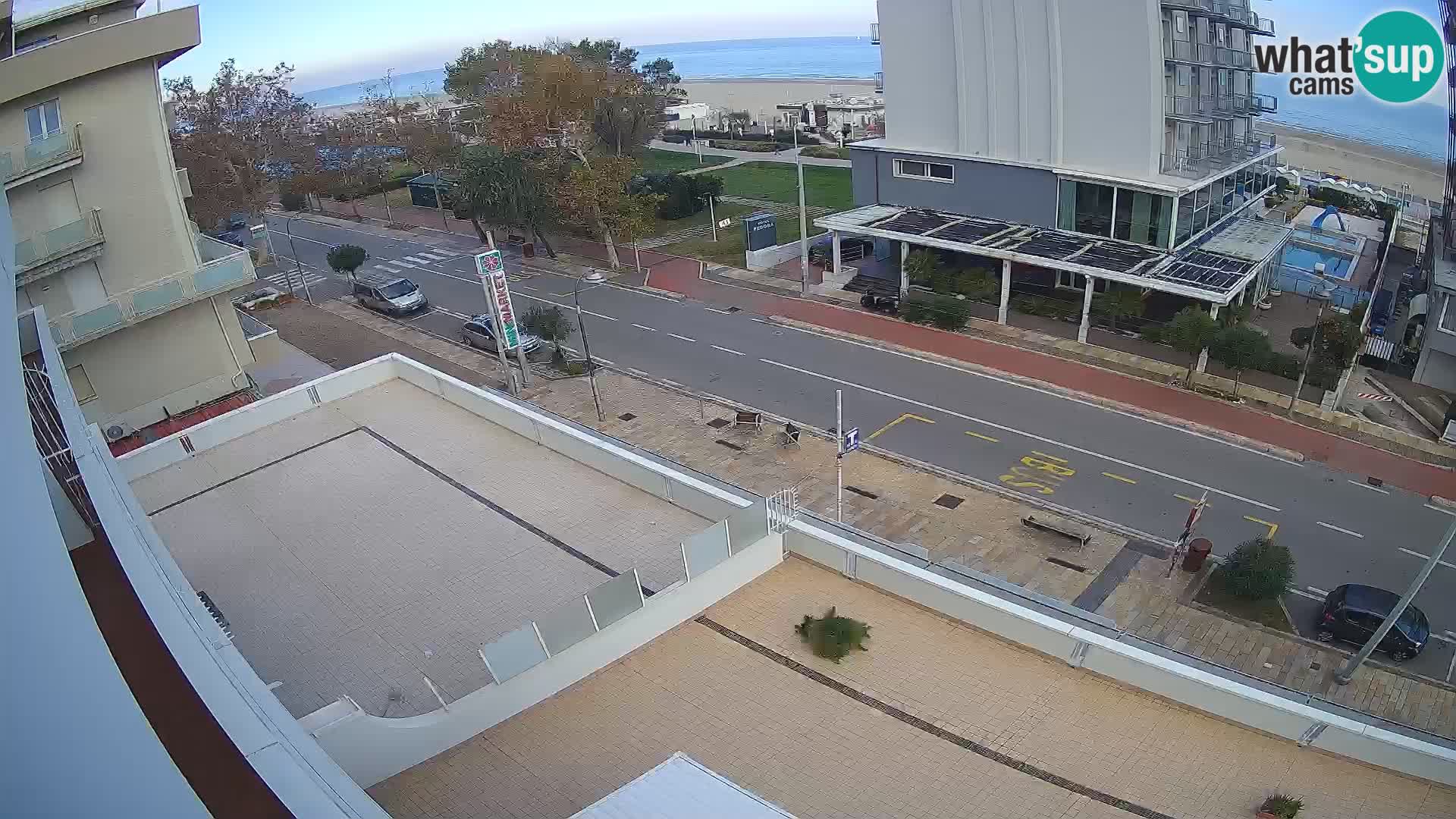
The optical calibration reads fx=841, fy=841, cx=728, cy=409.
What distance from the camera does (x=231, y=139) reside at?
46.5 m

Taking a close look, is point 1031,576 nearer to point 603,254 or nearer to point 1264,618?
point 1264,618

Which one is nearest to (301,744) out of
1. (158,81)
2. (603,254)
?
(158,81)

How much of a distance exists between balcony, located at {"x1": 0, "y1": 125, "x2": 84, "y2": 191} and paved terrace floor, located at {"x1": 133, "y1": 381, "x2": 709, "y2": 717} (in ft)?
28.6

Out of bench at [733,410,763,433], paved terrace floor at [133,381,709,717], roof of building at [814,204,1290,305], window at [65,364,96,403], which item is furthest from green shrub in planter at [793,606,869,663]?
window at [65,364,96,403]

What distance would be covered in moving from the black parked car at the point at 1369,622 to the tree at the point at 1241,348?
9.87 metres

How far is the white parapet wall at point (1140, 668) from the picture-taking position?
959 centimetres

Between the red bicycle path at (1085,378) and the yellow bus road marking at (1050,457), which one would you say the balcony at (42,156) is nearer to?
the red bicycle path at (1085,378)

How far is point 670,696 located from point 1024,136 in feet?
94.5

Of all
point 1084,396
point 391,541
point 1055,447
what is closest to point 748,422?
point 1055,447

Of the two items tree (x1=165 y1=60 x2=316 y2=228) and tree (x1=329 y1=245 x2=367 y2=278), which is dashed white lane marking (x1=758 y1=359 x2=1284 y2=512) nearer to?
tree (x1=329 y1=245 x2=367 y2=278)

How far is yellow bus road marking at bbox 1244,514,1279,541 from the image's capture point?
20.3 metres

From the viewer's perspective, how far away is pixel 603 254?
150 ft

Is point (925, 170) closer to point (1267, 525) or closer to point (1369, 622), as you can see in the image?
point (1267, 525)

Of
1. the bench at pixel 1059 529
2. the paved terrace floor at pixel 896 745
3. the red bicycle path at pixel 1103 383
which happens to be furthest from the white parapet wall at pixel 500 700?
the red bicycle path at pixel 1103 383
